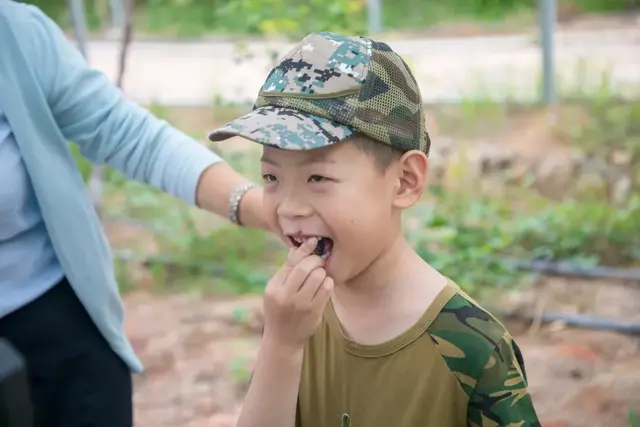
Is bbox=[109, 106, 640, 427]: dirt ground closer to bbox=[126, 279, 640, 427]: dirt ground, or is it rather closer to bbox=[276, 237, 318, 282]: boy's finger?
bbox=[126, 279, 640, 427]: dirt ground

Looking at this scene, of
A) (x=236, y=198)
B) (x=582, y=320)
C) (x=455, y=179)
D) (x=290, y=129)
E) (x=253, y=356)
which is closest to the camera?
(x=290, y=129)

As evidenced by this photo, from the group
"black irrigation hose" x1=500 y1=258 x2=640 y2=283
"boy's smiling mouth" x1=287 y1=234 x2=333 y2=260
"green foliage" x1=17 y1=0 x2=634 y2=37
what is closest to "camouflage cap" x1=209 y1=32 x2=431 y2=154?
"boy's smiling mouth" x1=287 y1=234 x2=333 y2=260

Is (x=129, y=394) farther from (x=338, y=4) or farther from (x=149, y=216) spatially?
(x=149, y=216)

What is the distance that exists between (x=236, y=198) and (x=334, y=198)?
1.85 feet

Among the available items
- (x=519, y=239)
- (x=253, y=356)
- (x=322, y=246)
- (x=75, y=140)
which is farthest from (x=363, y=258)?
(x=519, y=239)

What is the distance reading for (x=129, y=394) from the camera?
1.77 m

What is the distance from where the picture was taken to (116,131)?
5.30 ft

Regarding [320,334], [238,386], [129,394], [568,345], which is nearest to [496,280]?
[568,345]

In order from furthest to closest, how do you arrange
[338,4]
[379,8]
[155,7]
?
1. [155,7]
2. [379,8]
3. [338,4]

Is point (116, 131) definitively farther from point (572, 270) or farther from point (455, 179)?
point (455, 179)

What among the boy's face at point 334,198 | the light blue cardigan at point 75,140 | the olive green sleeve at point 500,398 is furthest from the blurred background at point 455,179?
the boy's face at point 334,198

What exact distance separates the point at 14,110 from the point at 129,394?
70 cm

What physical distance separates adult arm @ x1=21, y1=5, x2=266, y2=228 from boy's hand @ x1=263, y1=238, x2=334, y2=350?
48cm

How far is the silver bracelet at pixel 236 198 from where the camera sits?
5.17 feet
